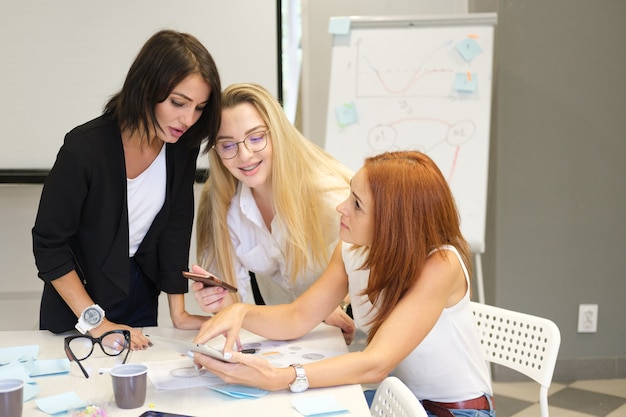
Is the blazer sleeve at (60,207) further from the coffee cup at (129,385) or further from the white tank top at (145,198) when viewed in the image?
the coffee cup at (129,385)

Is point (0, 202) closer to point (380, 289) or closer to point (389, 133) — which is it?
point (389, 133)

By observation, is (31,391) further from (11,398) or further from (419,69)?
(419,69)

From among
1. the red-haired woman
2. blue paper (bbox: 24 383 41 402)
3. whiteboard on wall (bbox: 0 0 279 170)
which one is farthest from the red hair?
whiteboard on wall (bbox: 0 0 279 170)

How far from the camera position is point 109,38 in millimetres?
3242

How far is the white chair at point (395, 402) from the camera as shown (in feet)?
4.04

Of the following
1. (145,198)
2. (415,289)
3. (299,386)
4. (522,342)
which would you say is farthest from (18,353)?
(522,342)

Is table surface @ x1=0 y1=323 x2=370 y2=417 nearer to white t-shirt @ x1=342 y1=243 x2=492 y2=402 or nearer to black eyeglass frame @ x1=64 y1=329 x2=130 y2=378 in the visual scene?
black eyeglass frame @ x1=64 y1=329 x2=130 y2=378

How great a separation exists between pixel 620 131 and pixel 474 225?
100 cm

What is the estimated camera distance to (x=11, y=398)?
1223mm

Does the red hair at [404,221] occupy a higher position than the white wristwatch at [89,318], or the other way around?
the red hair at [404,221]

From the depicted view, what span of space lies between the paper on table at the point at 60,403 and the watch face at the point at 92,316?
341mm

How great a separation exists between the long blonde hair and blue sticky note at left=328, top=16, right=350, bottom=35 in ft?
3.42

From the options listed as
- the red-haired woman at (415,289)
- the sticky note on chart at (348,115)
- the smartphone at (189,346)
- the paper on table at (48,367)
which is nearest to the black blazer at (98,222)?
the paper on table at (48,367)

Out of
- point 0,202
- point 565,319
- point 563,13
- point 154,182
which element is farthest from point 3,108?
point 565,319
